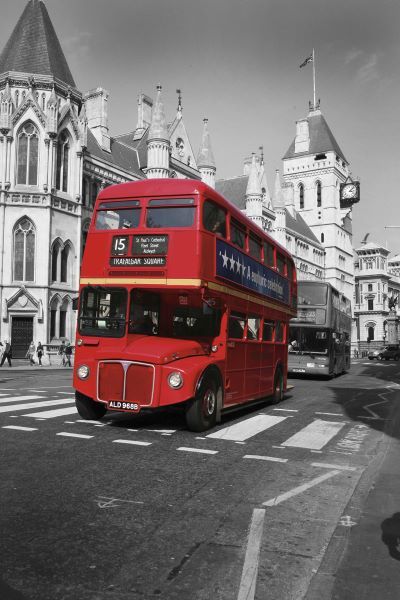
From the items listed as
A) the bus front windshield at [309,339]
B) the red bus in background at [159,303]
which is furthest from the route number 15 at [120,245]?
the bus front windshield at [309,339]

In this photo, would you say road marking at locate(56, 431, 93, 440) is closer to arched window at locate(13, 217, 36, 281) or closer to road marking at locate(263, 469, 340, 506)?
road marking at locate(263, 469, 340, 506)

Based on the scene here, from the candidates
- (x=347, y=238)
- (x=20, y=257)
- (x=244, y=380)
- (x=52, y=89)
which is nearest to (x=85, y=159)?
(x=52, y=89)

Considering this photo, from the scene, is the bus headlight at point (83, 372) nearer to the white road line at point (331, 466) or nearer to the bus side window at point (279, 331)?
A: the white road line at point (331, 466)

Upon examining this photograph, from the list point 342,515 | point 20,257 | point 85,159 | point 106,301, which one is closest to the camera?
point 342,515

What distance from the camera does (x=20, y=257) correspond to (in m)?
34.7

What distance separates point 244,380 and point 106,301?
3625mm

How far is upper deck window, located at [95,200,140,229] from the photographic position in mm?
9461

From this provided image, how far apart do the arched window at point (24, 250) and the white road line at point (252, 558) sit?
105 feet

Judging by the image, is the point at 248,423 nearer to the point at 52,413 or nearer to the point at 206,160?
the point at 52,413

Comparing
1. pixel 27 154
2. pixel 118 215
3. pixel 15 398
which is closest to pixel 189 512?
pixel 118 215

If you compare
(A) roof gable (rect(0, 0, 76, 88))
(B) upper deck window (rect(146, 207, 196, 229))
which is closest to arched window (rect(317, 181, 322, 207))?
(A) roof gable (rect(0, 0, 76, 88))

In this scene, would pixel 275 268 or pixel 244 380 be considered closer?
pixel 244 380

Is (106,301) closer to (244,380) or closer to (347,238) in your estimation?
(244,380)

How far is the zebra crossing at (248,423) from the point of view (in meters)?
8.73
